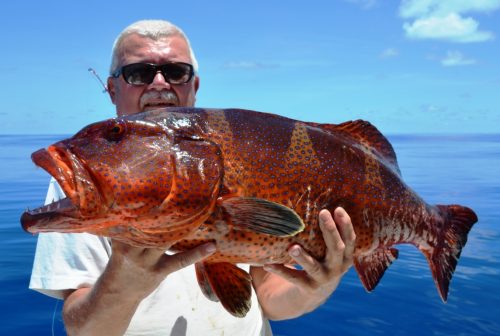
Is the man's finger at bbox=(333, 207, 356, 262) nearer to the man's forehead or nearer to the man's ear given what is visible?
the man's forehead

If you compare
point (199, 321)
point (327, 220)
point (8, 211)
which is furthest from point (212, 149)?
point (8, 211)

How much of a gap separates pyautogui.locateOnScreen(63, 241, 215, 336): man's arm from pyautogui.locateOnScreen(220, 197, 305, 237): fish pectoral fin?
0.22 meters

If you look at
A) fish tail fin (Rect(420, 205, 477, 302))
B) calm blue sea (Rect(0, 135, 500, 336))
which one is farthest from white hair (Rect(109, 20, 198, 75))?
calm blue sea (Rect(0, 135, 500, 336))

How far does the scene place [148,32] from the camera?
12.5 feet

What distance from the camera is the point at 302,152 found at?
263 centimetres

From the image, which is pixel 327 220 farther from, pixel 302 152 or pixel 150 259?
pixel 150 259

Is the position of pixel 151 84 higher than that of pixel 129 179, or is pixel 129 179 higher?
pixel 151 84

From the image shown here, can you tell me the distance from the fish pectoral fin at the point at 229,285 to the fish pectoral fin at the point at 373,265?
0.84 metres

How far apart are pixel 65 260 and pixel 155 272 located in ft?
3.55

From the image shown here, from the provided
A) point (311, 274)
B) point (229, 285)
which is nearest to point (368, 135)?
point (311, 274)

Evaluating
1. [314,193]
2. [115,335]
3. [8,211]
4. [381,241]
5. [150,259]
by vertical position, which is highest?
[314,193]

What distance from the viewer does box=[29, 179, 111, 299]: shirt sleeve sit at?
318 cm

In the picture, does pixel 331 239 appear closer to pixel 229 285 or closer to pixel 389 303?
pixel 229 285

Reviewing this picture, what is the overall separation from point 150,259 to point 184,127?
0.71m
